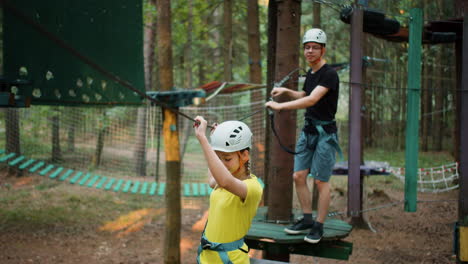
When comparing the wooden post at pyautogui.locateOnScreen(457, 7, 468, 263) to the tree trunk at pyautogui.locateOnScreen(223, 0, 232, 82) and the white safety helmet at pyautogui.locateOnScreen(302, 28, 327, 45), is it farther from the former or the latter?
the tree trunk at pyautogui.locateOnScreen(223, 0, 232, 82)

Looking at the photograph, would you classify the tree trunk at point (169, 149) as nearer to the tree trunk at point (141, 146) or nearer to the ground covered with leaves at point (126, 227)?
the ground covered with leaves at point (126, 227)

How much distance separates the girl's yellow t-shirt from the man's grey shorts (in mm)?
1286

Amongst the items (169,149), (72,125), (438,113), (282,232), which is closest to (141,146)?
(72,125)

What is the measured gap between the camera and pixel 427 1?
5.59 meters

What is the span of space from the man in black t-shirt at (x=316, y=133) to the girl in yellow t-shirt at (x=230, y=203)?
1.13 meters

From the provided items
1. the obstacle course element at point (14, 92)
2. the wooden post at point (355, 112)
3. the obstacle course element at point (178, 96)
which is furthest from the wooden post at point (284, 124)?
the obstacle course element at point (178, 96)

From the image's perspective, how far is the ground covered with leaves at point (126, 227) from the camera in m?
6.39

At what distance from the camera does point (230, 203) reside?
221 centimetres

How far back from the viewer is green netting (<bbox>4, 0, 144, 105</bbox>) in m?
3.79

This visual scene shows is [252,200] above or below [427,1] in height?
below

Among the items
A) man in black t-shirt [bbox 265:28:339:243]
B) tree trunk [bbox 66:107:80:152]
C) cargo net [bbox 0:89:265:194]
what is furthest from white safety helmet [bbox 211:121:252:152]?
tree trunk [bbox 66:107:80:152]

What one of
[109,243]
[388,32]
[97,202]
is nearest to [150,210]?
[97,202]

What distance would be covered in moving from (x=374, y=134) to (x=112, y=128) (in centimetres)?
630

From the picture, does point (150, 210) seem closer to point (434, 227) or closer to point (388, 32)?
point (434, 227)
